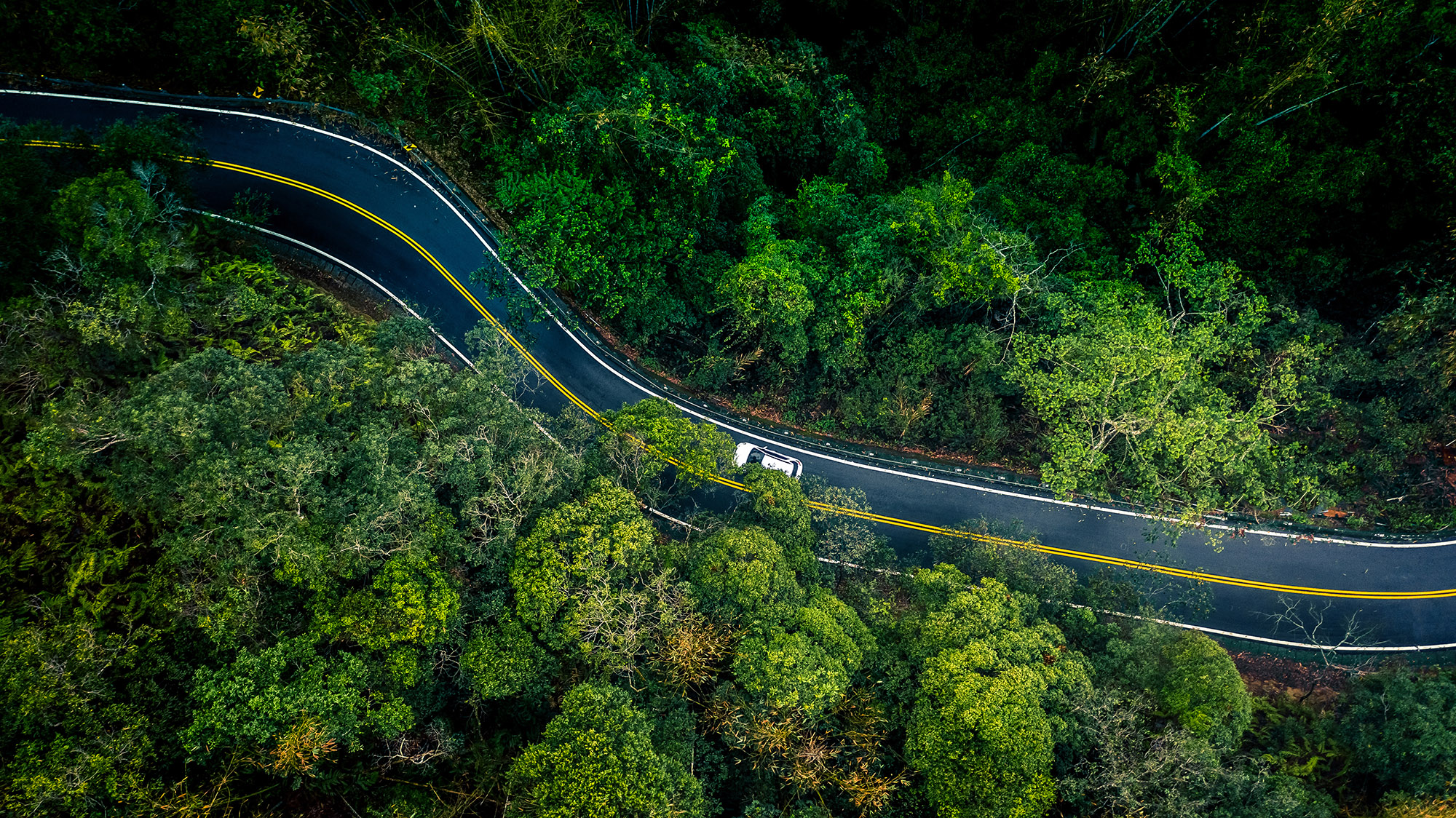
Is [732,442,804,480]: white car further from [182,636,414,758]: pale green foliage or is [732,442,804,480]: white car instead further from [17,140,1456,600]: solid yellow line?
[182,636,414,758]: pale green foliage

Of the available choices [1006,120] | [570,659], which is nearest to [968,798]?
[570,659]

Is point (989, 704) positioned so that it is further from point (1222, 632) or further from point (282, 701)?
point (282, 701)

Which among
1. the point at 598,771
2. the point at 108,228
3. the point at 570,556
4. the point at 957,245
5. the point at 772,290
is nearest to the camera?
the point at 598,771

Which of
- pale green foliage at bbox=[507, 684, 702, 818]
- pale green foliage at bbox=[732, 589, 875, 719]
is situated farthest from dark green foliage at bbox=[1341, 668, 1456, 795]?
pale green foliage at bbox=[507, 684, 702, 818]

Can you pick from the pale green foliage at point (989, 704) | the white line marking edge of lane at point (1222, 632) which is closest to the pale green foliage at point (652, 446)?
the white line marking edge of lane at point (1222, 632)

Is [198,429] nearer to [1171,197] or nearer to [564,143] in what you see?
[564,143]

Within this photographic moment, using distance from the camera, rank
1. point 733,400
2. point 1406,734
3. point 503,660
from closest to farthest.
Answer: point 503,660 < point 1406,734 < point 733,400

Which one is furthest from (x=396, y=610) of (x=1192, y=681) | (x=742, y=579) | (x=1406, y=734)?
(x=1406, y=734)
